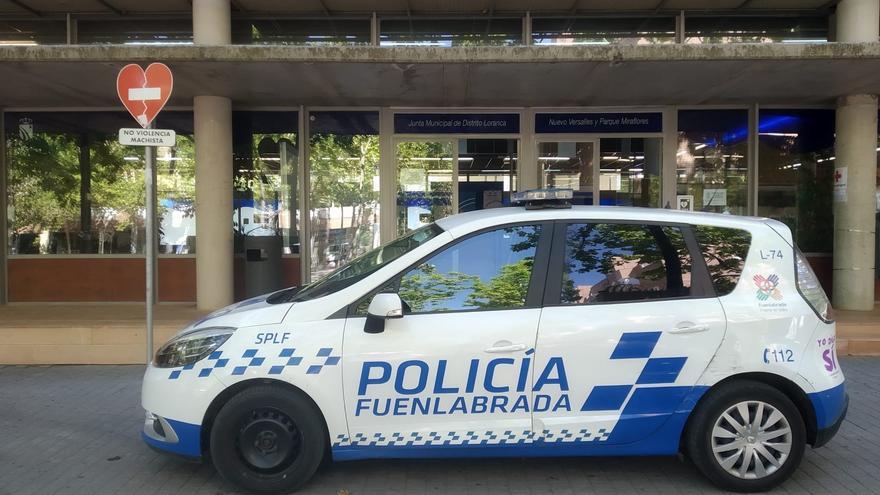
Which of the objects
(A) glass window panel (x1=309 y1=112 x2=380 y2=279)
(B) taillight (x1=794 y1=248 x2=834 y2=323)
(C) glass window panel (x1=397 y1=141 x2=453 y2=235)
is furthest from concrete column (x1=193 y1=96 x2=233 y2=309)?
(B) taillight (x1=794 y1=248 x2=834 y2=323)

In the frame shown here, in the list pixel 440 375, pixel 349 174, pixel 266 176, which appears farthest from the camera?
pixel 349 174

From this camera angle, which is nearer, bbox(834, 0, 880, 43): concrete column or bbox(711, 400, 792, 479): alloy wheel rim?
bbox(711, 400, 792, 479): alloy wheel rim

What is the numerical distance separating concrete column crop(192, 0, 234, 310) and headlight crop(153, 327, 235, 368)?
5190mm

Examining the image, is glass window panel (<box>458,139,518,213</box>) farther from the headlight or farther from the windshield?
Answer: the headlight

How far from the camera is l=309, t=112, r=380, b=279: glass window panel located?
1035 cm

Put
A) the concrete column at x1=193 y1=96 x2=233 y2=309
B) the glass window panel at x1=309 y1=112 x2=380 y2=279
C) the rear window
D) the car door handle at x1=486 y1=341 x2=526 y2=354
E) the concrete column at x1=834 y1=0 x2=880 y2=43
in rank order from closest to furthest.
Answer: the car door handle at x1=486 y1=341 x2=526 y2=354 < the rear window < the concrete column at x1=834 y1=0 x2=880 y2=43 < the concrete column at x1=193 y1=96 x2=233 y2=309 < the glass window panel at x1=309 y1=112 x2=380 y2=279

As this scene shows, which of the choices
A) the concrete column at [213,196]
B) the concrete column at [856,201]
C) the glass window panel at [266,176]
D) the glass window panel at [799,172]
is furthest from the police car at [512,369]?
the glass window panel at [799,172]

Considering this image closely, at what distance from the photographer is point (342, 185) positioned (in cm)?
1047

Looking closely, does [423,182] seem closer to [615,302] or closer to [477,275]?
[477,275]

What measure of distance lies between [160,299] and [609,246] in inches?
323

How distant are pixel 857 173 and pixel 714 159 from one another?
203 centimetres

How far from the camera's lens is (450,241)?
4.00m

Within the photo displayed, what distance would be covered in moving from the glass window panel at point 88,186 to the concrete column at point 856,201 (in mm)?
9524

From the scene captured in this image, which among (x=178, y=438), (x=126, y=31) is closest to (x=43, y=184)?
(x=126, y=31)
